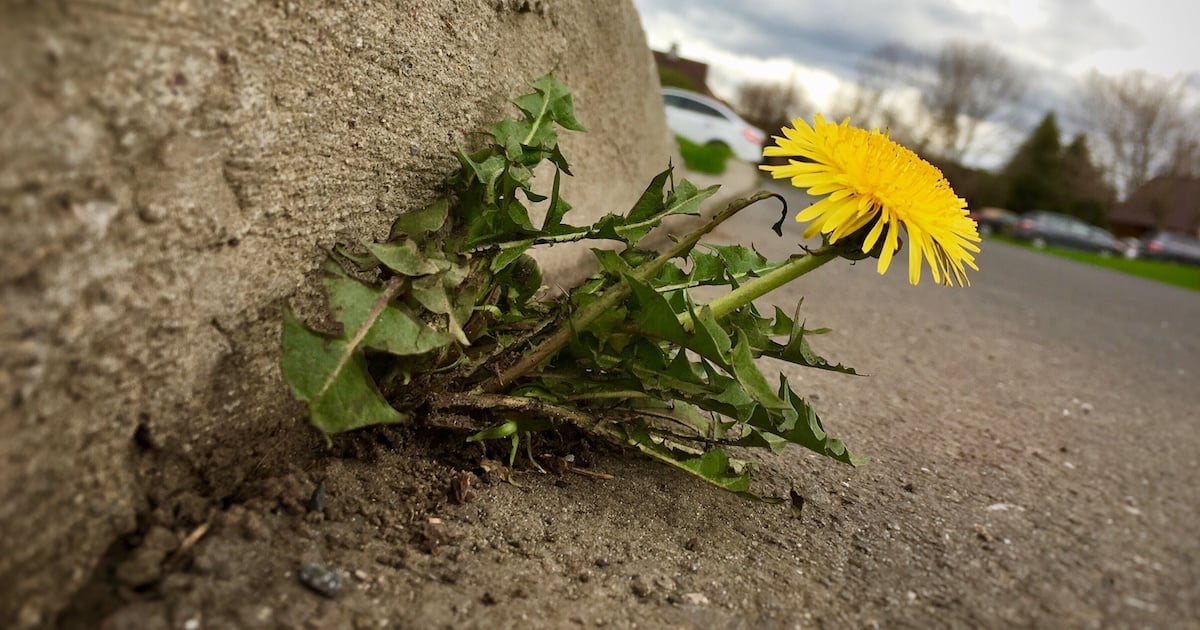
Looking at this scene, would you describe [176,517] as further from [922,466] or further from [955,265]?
[922,466]

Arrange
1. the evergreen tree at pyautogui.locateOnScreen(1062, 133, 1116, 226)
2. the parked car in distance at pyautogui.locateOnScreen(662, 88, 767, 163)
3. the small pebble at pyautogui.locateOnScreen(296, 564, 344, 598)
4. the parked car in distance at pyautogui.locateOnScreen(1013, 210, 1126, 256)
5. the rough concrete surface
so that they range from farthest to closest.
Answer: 1. the evergreen tree at pyautogui.locateOnScreen(1062, 133, 1116, 226)
2. the parked car in distance at pyautogui.locateOnScreen(1013, 210, 1126, 256)
3. the parked car in distance at pyautogui.locateOnScreen(662, 88, 767, 163)
4. the small pebble at pyautogui.locateOnScreen(296, 564, 344, 598)
5. the rough concrete surface

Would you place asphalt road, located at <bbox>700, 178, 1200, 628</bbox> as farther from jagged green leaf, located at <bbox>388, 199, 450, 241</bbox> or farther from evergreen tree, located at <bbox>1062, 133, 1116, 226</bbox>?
evergreen tree, located at <bbox>1062, 133, 1116, 226</bbox>

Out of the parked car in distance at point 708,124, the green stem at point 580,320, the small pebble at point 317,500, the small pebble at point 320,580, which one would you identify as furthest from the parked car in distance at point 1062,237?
the small pebble at point 320,580

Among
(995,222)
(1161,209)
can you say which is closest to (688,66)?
(995,222)

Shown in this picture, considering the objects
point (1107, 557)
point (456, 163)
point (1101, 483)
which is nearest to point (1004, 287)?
point (1101, 483)

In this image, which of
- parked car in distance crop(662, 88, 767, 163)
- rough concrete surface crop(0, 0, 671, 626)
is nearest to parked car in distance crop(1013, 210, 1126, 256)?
parked car in distance crop(662, 88, 767, 163)

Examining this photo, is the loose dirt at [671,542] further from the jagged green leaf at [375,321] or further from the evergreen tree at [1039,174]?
the evergreen tree at [1039,174]

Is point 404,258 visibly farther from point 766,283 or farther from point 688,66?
point 688,66
